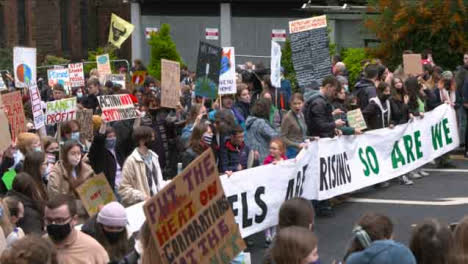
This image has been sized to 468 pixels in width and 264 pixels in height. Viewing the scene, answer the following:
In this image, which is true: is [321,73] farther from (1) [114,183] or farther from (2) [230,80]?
(1) [114,183]

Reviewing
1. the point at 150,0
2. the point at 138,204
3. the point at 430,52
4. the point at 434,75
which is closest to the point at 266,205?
the point at 138,204

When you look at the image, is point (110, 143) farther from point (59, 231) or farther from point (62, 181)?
point (59, 231)

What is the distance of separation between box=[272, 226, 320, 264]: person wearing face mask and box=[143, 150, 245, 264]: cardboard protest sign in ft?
2.46

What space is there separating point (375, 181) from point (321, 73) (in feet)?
7.33

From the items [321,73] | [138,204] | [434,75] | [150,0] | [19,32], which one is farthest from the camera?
[19,32]

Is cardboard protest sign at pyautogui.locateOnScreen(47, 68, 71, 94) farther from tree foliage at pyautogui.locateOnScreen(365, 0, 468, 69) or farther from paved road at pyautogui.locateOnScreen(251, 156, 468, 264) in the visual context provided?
paved road at pyautogui.locateOnScreen(251, 156, 468, 264)

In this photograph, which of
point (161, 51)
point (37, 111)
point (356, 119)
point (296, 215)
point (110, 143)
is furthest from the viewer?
point (161, 51)

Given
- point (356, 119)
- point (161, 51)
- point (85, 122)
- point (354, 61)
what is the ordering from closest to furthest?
point (85, 122) < point (356, 119) < point (354, 61) < point (161, 51)

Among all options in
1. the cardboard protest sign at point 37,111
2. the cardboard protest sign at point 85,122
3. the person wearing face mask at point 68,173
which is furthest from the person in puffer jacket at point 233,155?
the cardboard protest sign at point 37,111

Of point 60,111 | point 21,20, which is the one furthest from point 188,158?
point 21,20

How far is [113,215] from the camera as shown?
7.41m

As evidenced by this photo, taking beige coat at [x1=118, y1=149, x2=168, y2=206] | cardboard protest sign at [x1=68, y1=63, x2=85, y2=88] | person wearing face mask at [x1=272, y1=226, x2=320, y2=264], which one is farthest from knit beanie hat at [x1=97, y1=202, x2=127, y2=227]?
cardboard protest sign at [x1=68, y1=63, x2=85, y2=88]

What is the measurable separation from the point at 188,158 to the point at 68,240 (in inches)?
182

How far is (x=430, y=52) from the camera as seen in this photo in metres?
22.7
